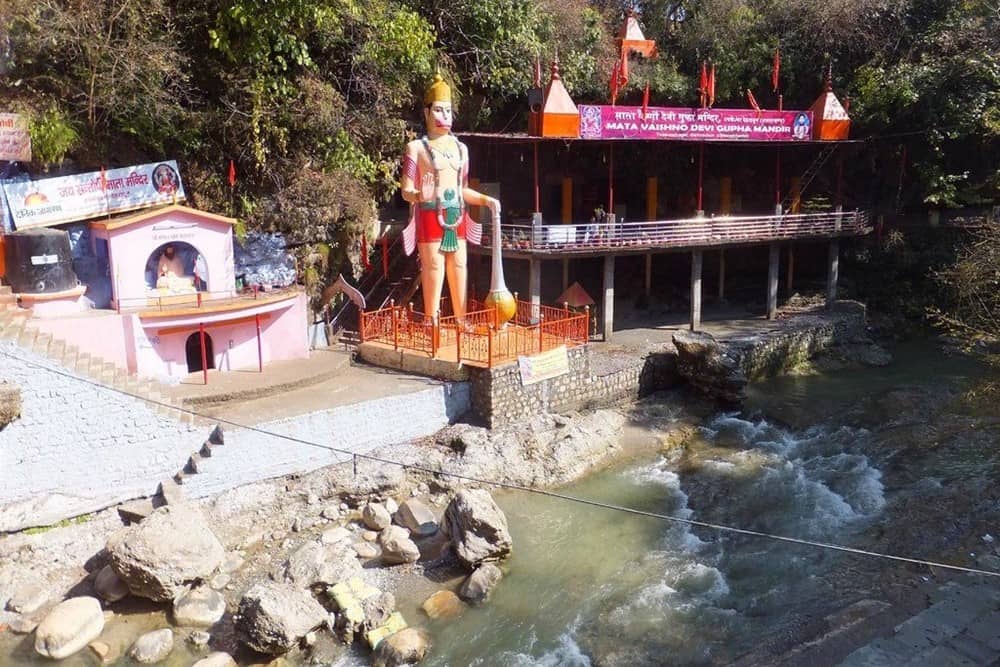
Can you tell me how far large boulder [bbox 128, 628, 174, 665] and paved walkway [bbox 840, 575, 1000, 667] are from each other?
8.73 metres

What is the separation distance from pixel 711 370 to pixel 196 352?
480 inches

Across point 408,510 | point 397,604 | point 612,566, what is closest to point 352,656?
point 397,604

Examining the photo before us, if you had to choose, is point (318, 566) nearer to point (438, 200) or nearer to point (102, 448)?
point (102, 448)

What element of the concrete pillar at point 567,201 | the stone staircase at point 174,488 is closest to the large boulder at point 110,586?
the stone staircase at point 174,488

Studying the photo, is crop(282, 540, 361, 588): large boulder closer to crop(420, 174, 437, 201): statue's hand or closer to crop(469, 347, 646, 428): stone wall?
crop(469, 347, 646, 428): stone wall

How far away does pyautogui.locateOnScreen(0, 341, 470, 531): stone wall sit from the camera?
12914 mm

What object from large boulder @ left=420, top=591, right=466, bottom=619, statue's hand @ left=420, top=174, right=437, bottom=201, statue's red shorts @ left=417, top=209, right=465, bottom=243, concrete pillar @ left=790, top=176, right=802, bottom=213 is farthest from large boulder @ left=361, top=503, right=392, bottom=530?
concrete pillar @ left=790, top=176, right=802, bottom=213

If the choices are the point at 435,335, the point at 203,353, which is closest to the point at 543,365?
the point at 435,335

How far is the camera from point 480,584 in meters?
12.6

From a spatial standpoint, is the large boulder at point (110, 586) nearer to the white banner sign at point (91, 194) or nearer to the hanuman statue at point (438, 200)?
the white banner sign at point (91, 194)

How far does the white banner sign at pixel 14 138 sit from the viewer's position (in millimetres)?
16297

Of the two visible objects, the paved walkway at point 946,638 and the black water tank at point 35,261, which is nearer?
the paved walkway at point 946,638

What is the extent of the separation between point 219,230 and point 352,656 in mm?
10173

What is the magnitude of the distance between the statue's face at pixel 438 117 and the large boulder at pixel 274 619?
10.5m
